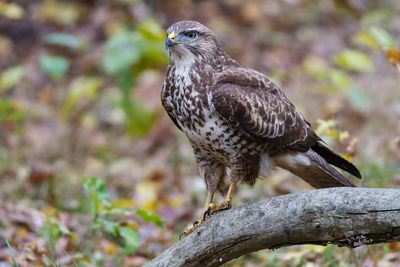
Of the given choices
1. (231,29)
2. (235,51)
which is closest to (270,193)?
(235,51)

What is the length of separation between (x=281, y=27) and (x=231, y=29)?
1175 mm

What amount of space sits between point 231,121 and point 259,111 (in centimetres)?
23

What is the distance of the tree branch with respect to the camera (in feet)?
8.06

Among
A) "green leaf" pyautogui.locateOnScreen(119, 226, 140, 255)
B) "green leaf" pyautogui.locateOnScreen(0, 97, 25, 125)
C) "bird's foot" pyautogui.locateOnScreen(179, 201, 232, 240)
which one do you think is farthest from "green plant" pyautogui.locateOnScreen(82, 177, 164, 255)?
"green leaf" pyautogui.locateOnScreen(0, 97, 25, 125)

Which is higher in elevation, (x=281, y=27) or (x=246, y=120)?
(x=281, y=27)

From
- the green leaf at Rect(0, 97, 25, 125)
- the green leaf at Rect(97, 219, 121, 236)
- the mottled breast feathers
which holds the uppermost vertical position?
the green leaf at Rect(0, 97, 25, 125)

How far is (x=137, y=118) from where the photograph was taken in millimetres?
6938

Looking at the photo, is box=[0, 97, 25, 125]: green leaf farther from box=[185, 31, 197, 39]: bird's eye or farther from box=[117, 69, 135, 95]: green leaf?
box=[185, 31, 197, 39]: bird's eye

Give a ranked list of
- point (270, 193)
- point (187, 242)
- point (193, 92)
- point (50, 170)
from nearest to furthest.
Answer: point (187, 242) < point (193, 92) < point (270, 193) < point (50, 170)

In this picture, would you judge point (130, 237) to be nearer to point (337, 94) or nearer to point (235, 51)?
point (337, 94)

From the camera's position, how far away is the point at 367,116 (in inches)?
297

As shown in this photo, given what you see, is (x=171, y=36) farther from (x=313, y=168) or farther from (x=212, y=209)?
(x=313, y=168)

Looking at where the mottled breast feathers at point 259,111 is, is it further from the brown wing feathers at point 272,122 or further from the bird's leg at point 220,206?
the bird's leg at point 220,206

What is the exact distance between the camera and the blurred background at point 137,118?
158 inches
